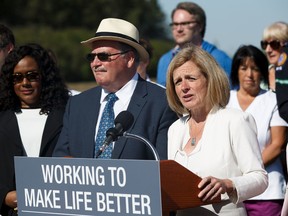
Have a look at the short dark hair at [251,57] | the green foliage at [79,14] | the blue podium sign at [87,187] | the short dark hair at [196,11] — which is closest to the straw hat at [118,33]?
the blue podium sign at [87,187]

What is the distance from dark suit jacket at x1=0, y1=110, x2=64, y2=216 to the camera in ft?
19.9

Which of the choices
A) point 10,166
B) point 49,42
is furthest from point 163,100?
point 49,42

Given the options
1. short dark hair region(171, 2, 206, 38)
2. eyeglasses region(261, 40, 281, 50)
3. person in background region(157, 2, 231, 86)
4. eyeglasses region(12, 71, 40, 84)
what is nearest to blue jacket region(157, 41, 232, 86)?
person in background region(157, 2, 231, 86)

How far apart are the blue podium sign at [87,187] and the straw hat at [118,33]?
1360 millimetres

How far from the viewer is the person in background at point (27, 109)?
6.09m

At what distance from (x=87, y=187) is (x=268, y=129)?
298 centimetres

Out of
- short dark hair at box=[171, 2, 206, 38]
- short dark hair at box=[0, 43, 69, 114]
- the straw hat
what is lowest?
short dark hair at box=[0, 43, 69, 114]

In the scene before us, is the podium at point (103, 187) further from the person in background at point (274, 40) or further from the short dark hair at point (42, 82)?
the person in background at point (274, 40)

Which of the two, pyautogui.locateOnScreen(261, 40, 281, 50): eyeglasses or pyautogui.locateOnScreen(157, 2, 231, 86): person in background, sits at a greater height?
pyautogui.locateOnScreen(157, 2, 231, 86): person in background

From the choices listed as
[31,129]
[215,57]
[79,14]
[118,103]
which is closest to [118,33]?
[118,103]

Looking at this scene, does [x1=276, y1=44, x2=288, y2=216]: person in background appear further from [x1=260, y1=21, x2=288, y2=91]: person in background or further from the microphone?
the microphone

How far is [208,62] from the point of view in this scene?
4922mm

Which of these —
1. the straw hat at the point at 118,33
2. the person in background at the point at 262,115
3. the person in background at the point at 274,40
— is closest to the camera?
the straw hat at the point at 118,33

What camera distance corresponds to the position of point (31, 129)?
243 inches
